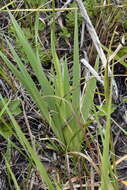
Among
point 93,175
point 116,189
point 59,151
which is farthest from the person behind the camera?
point 59,151

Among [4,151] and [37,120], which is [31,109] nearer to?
[37,120]

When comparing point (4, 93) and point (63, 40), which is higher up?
point (63, 40)

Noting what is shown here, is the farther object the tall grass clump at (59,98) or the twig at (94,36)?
the twig at (94,36)

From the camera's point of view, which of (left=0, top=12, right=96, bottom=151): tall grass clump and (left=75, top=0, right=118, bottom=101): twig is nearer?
(left=0, top=12, right=96, bottom=151): tall grass clump

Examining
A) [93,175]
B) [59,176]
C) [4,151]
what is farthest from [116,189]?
[4,151]

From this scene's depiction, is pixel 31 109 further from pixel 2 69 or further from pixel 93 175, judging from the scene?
pixel 93 175

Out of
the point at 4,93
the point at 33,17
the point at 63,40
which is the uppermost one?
the point at 33,17

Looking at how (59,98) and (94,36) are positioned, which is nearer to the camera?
(59,98)

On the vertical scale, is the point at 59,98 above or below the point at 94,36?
below

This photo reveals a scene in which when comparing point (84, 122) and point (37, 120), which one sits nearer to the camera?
point (84, 122)

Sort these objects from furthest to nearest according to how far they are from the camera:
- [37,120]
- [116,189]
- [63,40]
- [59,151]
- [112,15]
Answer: [63,40]
[112,15]
[37,120]
[59,151]
[116,189]
